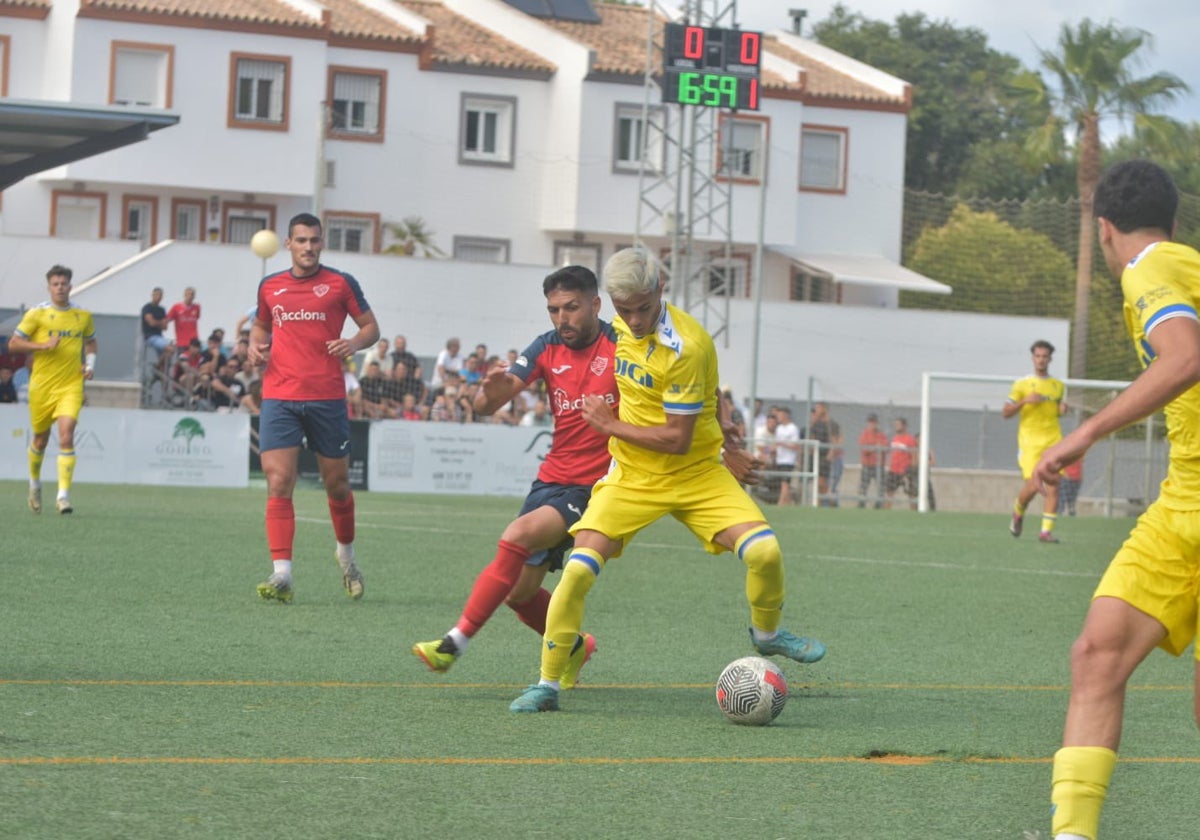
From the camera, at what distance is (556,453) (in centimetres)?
809

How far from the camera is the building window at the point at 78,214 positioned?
1576 inches

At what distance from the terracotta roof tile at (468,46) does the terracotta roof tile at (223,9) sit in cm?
329

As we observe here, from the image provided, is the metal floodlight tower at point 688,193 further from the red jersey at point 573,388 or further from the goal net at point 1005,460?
the red jersey at point 573,388

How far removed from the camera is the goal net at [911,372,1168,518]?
30203 mm

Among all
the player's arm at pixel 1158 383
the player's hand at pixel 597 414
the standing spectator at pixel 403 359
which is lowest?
the player's hand at pixel 597 414

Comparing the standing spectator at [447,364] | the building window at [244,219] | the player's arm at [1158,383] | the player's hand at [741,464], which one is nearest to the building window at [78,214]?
the building window at [244,219]

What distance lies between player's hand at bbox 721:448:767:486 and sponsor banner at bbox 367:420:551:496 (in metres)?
18.5

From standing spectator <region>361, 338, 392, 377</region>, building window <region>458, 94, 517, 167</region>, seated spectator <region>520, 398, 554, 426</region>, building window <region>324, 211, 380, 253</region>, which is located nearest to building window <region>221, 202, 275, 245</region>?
building window <region>324, 211, 380, 253</region>

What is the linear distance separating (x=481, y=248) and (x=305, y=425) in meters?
32.2

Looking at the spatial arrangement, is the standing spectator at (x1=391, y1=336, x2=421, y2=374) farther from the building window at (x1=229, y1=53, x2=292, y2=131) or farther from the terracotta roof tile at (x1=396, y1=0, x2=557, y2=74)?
the terracotta roof tile at (x1=396, y1=0, x2=557, y2=74)

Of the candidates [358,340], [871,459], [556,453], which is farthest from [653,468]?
[871,459]

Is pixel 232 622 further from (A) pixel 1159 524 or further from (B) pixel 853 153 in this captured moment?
(B) pixel 853 153

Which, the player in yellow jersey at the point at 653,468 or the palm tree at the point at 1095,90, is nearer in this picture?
the player in yellow jersey at the point at 653,468

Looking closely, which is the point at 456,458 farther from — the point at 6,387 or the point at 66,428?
the point at 66,428
